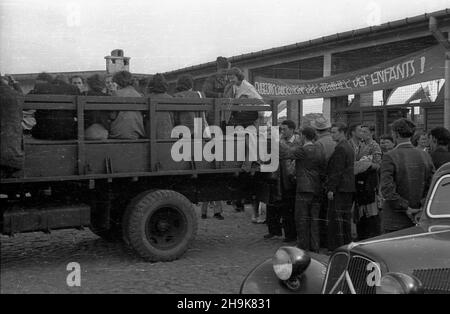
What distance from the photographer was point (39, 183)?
616cm

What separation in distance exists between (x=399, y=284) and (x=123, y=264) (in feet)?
13.0

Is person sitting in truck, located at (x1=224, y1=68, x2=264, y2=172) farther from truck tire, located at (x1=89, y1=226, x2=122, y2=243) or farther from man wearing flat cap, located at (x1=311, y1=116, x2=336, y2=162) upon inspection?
truck tire, located at (x1=89, y1=226, x2=122, y2=243)

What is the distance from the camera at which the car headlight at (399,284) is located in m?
3.25

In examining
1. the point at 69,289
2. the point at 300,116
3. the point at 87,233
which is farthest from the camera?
the point at 300,116

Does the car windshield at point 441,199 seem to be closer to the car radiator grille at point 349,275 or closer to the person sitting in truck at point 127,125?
the car radiator grille at point 349,275

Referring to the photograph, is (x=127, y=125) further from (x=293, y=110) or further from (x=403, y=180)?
(x=293, y=110)

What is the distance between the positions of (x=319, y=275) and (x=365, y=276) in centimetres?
79

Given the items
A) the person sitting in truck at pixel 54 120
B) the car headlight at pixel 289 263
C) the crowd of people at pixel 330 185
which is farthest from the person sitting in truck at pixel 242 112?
the car headlight at pixel 289 263

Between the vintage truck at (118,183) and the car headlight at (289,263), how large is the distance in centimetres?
265

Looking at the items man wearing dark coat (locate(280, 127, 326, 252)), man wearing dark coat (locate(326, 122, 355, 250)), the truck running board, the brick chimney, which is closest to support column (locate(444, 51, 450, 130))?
man wearing dark coat (locate(326, 122, 355, 250))

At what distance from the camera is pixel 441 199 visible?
4391 mm
